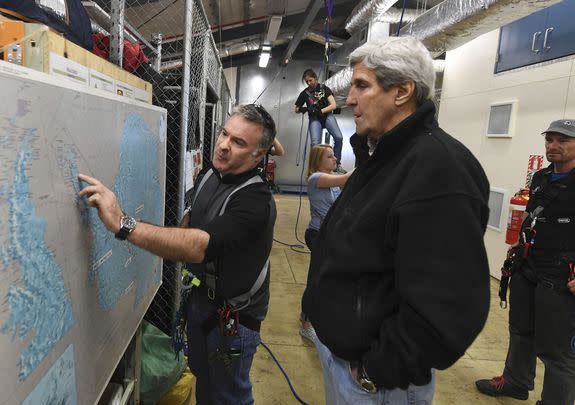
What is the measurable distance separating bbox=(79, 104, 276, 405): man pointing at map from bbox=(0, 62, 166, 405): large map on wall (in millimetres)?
310

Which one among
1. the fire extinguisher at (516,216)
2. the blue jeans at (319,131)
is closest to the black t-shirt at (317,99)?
the blue jeans at (319,131)

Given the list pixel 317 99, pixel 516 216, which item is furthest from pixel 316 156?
pixel 317 99

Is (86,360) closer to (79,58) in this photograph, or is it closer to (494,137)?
(79,58)

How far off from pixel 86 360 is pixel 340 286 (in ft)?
2.54

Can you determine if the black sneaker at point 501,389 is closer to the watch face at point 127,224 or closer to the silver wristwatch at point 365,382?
the silver wristwatch at point 365,382

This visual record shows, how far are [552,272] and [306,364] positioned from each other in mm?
1792

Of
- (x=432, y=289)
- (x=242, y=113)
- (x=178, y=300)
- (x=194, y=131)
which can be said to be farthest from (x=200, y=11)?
(x=432, y=289)

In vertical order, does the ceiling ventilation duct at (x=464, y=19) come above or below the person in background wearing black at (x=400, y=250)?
above

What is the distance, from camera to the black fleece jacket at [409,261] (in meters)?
0.89

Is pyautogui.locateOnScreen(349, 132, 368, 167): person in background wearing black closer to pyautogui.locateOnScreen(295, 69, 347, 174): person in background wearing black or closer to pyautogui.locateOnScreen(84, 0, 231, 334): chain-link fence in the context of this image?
pyautogui.locateOnScreen(84, 0, 231, 334): chain-link fence

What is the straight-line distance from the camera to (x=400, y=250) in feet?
3.00

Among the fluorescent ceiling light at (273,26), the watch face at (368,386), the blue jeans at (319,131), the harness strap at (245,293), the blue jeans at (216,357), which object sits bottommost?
the blue jeans at (216,357)

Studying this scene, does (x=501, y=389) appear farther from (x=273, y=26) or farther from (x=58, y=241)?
(x=273, y=26)

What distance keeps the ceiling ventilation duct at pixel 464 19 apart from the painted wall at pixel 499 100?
2.62ft
